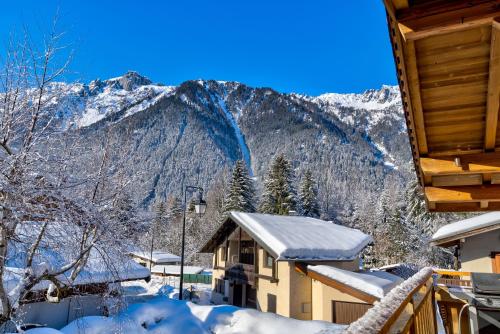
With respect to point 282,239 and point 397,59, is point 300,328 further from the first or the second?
point 397,59

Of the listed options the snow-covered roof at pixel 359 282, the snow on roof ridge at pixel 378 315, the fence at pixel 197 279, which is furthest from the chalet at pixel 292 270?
the fence at pixel 197 279

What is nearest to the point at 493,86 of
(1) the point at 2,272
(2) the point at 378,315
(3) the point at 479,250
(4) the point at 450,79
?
(4) the point at 450,79

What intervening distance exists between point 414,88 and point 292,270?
14326 millimetres

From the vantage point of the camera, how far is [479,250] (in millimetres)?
15727

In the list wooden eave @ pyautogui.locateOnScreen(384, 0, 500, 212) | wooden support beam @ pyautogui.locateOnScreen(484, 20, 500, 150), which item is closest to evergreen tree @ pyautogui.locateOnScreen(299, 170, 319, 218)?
wooden eave @ pyautogui.locateOnScreen(384, 0, 500, 212)

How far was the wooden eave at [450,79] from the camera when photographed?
2090 millimetres

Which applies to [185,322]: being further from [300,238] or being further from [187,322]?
[300,238]

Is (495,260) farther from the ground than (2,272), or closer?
closer

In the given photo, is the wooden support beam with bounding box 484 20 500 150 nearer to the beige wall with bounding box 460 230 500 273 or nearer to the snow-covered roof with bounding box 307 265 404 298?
the snow-covered roof with bounding box 307 265 404 298

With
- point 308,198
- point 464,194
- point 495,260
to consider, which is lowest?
point 495,260

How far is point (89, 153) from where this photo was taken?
29.9ft

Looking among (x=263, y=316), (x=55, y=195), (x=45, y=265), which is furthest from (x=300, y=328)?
(x=55, y=195)

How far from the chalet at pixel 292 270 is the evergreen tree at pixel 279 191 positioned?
1692 centimetres

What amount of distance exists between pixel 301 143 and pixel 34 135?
592 ft
